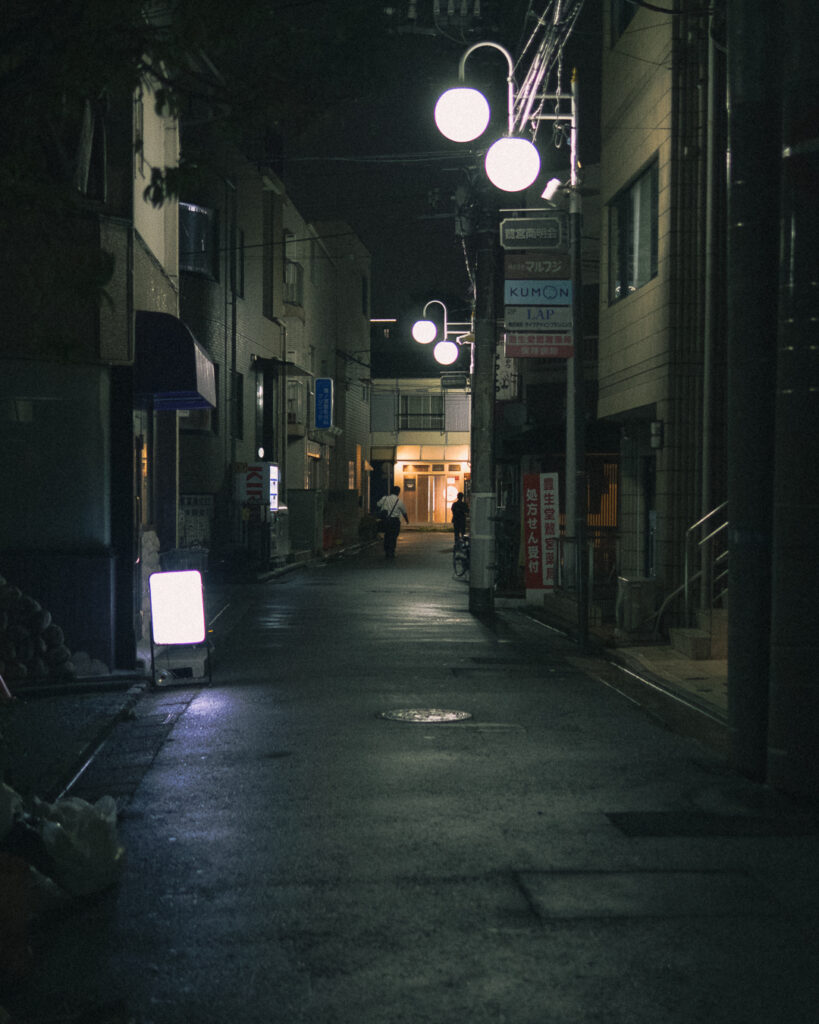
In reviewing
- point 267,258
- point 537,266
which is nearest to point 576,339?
point 537,266

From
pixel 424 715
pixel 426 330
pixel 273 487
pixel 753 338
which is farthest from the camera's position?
pixel 426 330

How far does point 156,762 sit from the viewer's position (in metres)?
8.01

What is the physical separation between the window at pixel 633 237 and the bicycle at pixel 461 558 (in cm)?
946

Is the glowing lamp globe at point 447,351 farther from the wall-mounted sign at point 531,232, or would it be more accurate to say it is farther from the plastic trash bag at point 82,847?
the plastic trash bag at point 82,847

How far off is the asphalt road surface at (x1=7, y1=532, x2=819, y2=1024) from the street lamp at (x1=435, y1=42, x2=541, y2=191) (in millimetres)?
8226

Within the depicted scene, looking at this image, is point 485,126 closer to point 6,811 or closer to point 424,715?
point 424,715

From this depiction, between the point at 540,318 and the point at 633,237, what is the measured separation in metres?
2.39

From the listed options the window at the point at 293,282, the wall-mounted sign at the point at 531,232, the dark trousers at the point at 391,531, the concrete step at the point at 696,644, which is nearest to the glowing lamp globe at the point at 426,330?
the dark trousers at the point at 391,531

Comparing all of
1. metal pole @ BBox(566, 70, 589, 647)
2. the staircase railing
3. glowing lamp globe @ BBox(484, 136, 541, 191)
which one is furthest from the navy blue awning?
metal pole @ BBox(566, 70, 589, 647)

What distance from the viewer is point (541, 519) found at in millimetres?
20281

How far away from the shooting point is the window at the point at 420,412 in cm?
6888

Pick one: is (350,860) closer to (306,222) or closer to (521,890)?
(521,890)

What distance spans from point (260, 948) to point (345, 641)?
Answer: 414 inches

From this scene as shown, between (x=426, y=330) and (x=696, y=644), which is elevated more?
(x=426, y=330)
